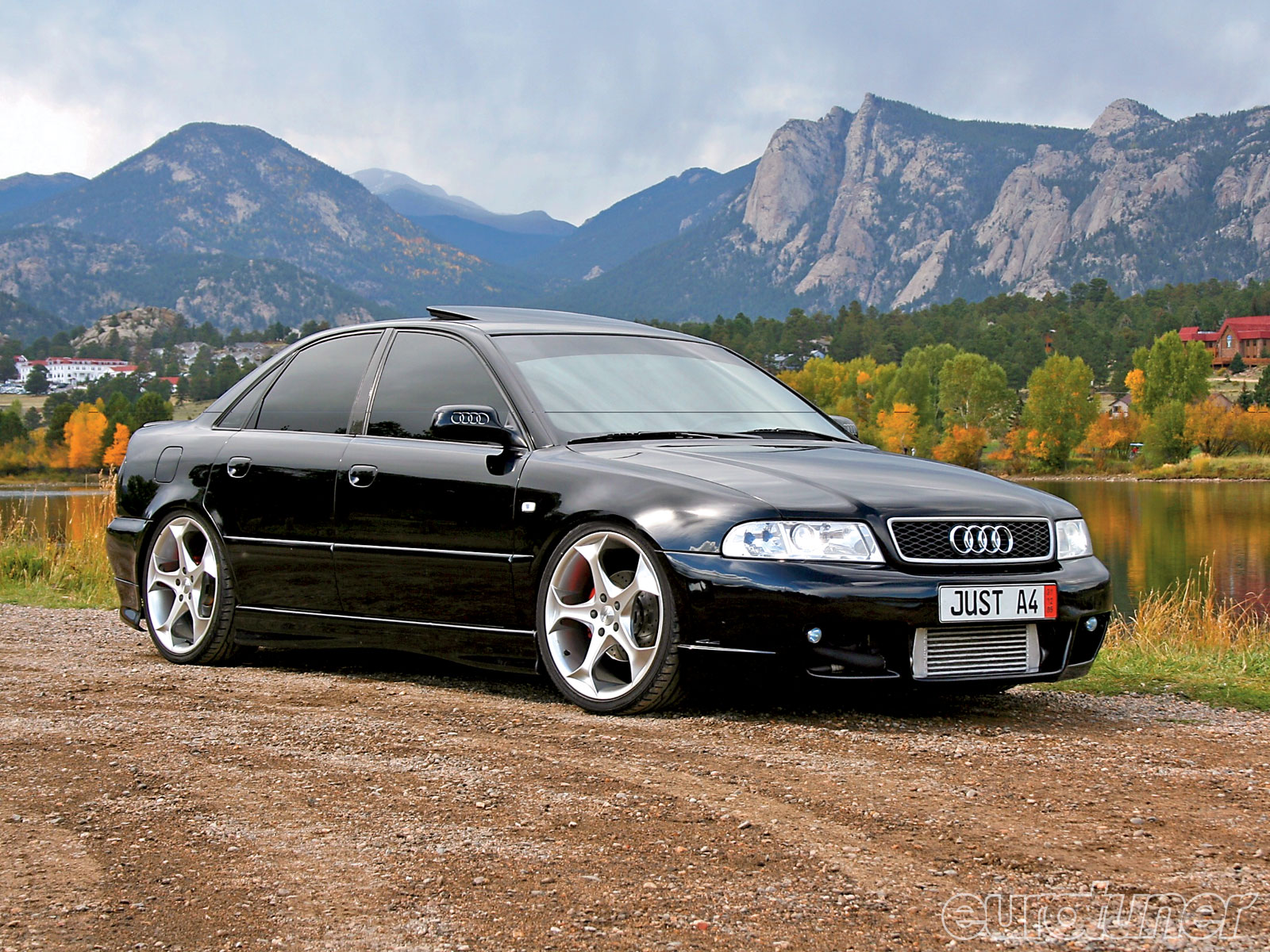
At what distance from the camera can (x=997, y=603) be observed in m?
→ 4.99

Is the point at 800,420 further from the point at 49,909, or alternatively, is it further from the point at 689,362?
the point at 49,909

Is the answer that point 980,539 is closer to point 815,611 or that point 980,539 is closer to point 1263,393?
point 815,611

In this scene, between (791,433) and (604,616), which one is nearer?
(604,616)

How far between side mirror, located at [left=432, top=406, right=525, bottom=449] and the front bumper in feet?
3.32

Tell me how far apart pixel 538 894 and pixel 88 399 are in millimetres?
161044

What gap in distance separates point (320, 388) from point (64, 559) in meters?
8.15

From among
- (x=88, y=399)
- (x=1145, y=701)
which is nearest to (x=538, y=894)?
(x=1145, y=701)

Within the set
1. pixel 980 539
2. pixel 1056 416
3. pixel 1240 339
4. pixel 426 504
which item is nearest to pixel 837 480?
pixel 980 539

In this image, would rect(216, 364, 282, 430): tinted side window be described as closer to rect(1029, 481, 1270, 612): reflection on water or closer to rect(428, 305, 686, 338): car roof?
rect(428, 305, 686, 338): car roof

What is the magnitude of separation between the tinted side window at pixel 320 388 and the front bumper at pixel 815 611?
222 centimetres

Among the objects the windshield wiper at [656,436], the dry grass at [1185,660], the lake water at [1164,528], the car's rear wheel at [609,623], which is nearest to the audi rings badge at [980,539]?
the car's rear wheel at [609,623]

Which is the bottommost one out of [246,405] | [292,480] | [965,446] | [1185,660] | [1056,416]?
[1185,660]

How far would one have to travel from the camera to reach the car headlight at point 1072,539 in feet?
17.5
